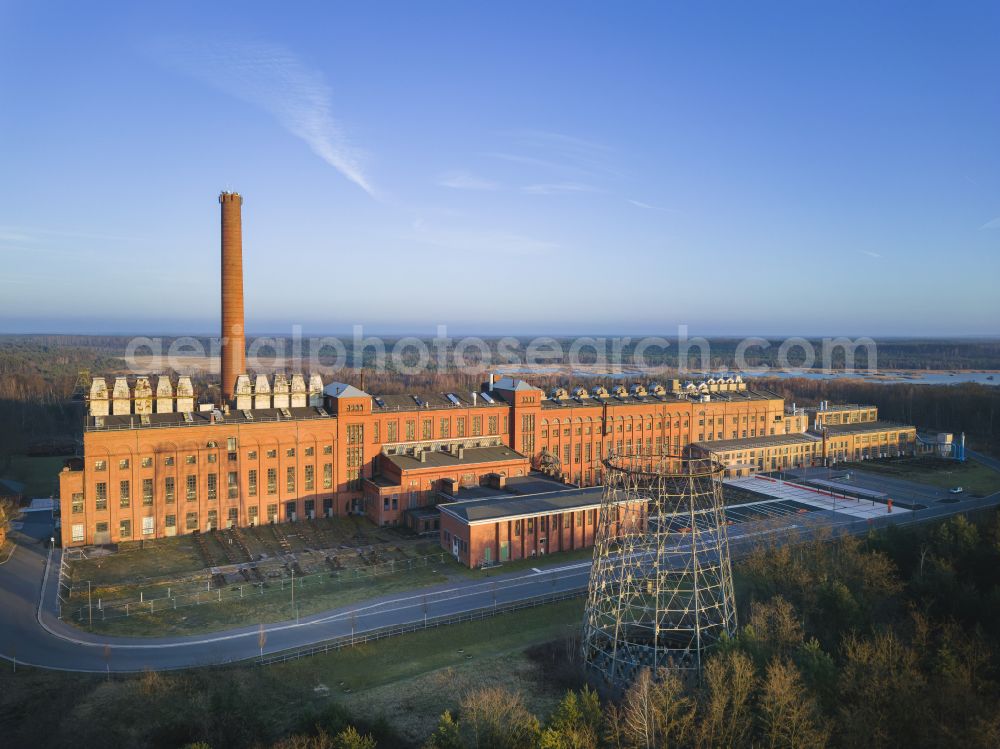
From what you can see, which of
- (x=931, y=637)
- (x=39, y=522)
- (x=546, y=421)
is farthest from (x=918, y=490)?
(x=39, y=522)

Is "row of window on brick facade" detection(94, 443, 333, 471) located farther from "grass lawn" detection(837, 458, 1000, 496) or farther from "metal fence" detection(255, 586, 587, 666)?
"grass lawn" detection(837, 458, 1000, 496)

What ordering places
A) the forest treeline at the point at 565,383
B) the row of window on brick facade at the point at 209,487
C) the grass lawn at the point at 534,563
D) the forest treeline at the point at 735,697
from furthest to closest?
the forest treeline at the point at 565,383, the row of window on brick facade at the point at 209,487, the grass lawn at the point at 534,563, the forest treeline at the point at 735,697

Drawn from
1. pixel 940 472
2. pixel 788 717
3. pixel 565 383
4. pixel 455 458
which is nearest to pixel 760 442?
pixel 940 472

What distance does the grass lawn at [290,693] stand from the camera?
24.0 metres

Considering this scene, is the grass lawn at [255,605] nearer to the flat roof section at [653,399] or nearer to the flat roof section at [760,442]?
the flat roof section at [653,399]

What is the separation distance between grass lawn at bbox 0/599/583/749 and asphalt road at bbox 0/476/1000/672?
1747mm

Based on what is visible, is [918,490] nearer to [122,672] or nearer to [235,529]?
[235,529]

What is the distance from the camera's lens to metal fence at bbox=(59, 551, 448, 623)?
121ft

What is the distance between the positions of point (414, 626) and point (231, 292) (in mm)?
38949

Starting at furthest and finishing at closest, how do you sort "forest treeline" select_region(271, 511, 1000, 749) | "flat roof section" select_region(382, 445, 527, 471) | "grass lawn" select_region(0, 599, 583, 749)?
"flat roof section" select_region(382, 445, 527, 471) < "grass lawn" select_region(0, 599, 583, 749) < "forest treeline" select_region(271, 511, 1000, 749)

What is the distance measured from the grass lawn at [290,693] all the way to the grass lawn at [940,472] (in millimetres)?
56230

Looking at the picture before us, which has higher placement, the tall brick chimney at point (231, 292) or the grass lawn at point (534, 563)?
the tall brick chimney at point (231, 292)

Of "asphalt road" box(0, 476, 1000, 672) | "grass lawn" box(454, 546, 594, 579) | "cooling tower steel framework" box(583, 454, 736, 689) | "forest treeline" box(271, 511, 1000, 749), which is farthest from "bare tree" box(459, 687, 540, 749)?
"grass lawn" box(454, 546, 594, 579)

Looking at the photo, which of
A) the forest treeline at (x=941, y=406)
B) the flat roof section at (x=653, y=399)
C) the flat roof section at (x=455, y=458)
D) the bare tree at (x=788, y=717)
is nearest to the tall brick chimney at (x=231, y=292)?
the flat roof section at (x=455, y=458)
